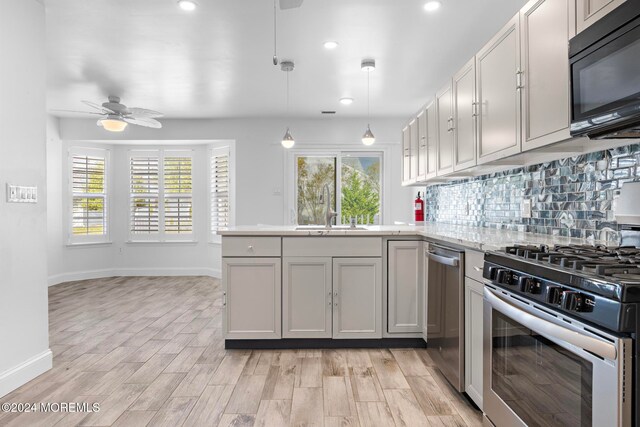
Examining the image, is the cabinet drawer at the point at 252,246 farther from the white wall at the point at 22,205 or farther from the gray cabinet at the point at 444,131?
the gray cabinet at the point at 444,131

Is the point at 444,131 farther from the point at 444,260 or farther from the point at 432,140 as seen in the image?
the point at 444,260

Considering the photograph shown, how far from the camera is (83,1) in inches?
111

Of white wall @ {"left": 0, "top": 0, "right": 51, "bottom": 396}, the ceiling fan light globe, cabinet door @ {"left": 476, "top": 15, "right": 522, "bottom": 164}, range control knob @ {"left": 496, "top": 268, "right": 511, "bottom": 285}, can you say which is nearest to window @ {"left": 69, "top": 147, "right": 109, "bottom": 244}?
the ceiling fan light globe

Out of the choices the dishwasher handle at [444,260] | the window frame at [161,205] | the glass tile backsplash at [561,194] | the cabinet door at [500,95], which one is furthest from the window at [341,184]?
the cabinet door at [500,95]

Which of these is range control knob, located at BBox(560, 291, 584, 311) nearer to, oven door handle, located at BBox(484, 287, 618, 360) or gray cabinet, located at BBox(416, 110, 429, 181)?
oven door handle, located at BBox(484, 287, 618, 360)

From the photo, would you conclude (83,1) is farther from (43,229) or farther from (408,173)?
(408,173)

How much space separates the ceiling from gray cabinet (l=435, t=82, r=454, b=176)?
0.60 m

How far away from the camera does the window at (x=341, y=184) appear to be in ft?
21.1

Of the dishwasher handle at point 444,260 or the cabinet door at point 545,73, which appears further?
the dishwasher handle at point 444,260

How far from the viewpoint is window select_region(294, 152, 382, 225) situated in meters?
6.42

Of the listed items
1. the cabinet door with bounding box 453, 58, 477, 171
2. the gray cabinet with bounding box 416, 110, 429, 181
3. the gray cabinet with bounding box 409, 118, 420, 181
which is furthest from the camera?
the gray cabinet with bounding box 409, 118, 420, 181

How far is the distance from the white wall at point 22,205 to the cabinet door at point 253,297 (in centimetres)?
121

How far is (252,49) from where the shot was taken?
3.66 metres

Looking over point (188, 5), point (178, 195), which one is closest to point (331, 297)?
point (188, 5)
